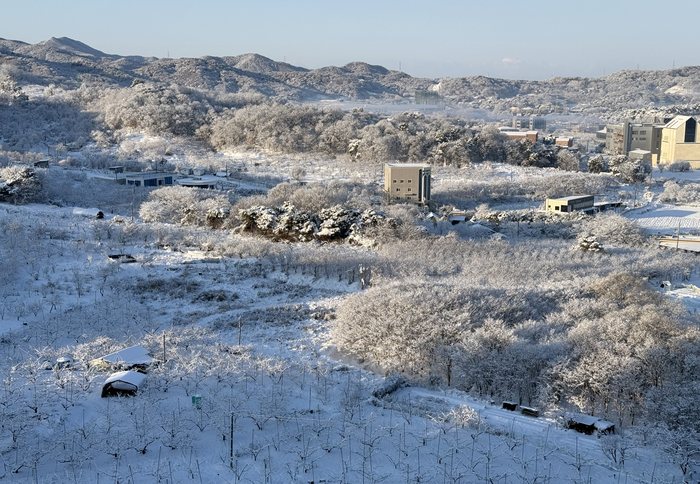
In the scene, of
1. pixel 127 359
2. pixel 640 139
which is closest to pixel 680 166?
pixel 640 139

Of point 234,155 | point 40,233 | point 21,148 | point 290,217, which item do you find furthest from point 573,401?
point 21,148

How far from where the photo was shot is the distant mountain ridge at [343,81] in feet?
167

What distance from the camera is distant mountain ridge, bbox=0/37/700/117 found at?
167 ft

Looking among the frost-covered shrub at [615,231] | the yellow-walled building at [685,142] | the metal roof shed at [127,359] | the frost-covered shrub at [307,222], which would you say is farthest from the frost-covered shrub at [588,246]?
the yellow-walled building at [685,142]

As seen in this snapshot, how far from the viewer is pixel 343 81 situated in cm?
7869

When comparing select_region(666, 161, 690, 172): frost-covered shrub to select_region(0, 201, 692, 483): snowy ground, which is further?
select_region(666, 161, 690, 172): frost-covered shrub

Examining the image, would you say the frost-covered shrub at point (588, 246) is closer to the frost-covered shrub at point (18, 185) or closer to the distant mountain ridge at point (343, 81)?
the frost-covered shrub at point (18, 185)

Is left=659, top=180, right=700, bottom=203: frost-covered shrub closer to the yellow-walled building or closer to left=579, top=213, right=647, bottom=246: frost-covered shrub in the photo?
left=579, top=213, right=647, bottom=246: frost-covered shrub

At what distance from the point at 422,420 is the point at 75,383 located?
185 inches

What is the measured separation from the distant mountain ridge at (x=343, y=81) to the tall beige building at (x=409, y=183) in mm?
27905

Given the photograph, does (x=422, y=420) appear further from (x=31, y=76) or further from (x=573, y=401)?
(x=31, y=76)

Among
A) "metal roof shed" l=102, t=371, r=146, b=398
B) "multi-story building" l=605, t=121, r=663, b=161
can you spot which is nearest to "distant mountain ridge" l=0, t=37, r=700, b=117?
"multi-story building" l=605, t=121, r=663, b=161

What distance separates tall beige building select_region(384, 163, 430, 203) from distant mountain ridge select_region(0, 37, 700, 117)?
27905 mm

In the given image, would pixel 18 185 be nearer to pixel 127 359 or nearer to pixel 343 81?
pixel 127 359
